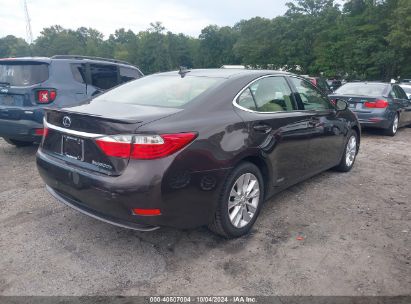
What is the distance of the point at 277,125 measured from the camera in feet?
12.2

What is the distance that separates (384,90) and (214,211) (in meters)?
7.89

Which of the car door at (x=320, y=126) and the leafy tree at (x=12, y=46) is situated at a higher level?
the leafy tree at (x=12, y=46)

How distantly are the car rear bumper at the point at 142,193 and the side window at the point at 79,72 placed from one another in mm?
3499

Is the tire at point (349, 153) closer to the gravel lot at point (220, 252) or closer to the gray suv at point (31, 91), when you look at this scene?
the gravel lot at point (220, 252)

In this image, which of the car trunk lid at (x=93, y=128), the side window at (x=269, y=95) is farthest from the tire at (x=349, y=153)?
the car trunk lid at (x=93, y=128)

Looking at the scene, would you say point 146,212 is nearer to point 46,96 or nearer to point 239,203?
point 239,203

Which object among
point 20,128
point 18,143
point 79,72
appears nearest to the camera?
point 20,128

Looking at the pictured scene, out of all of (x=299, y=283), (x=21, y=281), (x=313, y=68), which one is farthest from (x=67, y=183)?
(x=313, y=68)

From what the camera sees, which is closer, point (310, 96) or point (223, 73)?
point (223, 73)

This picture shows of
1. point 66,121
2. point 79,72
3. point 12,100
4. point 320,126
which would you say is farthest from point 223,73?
point 12,100

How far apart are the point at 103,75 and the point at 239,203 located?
4.68 meters

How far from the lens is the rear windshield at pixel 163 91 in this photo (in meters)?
3.32

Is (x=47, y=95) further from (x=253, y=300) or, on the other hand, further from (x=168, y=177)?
(x=253, y=300)

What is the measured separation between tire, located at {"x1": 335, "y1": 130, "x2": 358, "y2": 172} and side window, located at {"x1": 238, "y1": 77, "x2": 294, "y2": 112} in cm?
189
